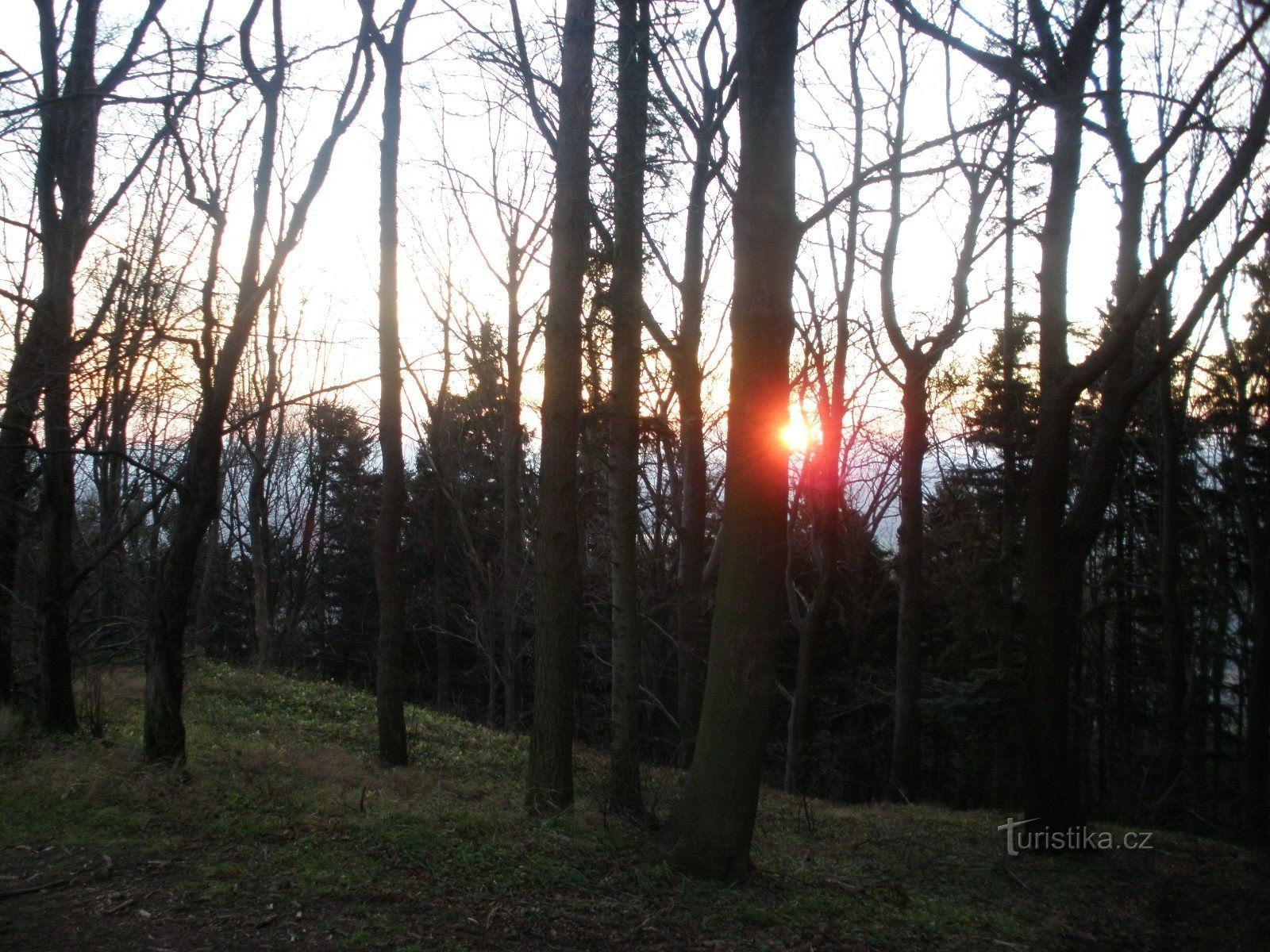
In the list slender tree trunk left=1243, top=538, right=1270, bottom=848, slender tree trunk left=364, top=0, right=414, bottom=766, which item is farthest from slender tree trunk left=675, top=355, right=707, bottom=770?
slender tree trunk left=1243, top=538, right=1270, bottom=848

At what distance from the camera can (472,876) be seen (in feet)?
19.2

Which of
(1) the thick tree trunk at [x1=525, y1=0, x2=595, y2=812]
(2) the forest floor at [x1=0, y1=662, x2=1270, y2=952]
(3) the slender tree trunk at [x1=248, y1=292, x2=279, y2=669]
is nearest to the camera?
(2) the forest floor at [x1=0, y1=662, x2=1270, y2=952]

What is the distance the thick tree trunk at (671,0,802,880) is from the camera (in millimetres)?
6184

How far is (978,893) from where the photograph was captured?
753 cm

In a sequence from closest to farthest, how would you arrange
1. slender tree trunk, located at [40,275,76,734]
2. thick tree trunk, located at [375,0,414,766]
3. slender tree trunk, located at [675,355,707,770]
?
1. slender tree trunk, located at [40,275,76,734]
2. thick tree trunk, located at [375,0,414,766]
3. slender tree trunk, located at [675,355,707,770]

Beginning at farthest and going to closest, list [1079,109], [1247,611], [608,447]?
[1247,611] < [608,447] < [1079,109]

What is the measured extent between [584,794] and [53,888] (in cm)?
507

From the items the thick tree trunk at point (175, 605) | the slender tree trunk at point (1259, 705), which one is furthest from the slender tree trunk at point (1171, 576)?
the thick tree trunk at point (175, 605)

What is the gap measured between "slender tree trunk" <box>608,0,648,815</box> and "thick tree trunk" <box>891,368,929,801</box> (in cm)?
807

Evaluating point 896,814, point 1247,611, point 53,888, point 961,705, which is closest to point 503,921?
point 53,888

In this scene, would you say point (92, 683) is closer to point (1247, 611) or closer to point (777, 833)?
point (777, 833)

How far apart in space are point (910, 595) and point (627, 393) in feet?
29.7

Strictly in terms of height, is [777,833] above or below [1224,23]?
below

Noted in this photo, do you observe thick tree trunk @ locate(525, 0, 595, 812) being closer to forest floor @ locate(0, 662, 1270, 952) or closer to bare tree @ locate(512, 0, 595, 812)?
bare tree @ locate(512, 0, 595, 812)
